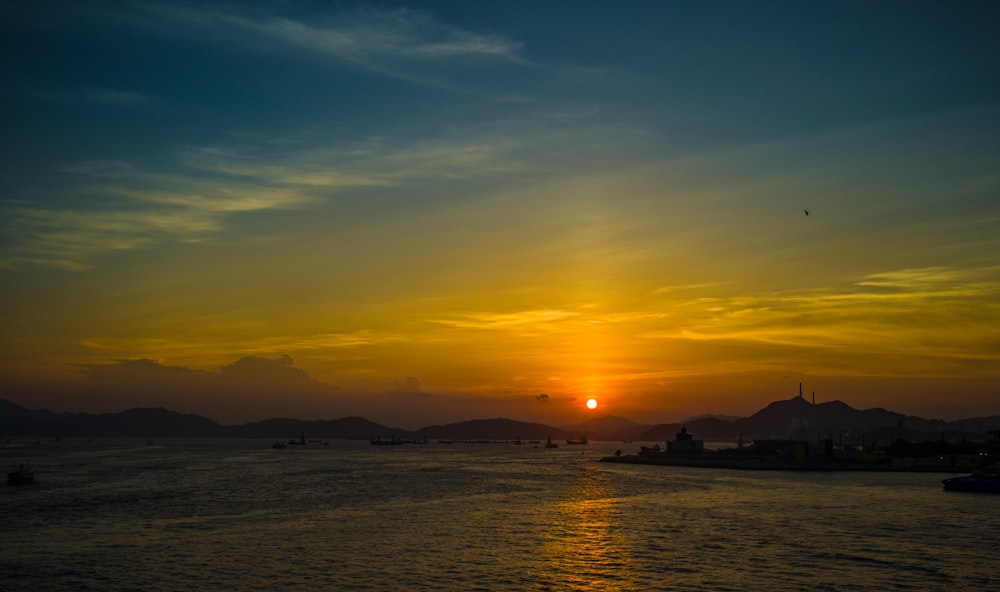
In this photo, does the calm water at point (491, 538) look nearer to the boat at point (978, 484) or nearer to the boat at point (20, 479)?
the boat at point (978, 484)

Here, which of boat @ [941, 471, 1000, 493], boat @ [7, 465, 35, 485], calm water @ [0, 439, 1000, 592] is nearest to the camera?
calm water @ [0, 439, 1000, 592]

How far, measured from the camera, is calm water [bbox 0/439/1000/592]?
136 feet

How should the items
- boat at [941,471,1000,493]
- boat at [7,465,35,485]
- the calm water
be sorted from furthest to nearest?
boat at [7,465,35,485] → boat at [941,471,1000,493] → the calm water

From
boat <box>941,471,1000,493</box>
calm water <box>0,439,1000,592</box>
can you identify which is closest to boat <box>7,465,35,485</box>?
calm water <box>0,439,1000,592</box>

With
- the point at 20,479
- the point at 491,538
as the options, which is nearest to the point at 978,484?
the point at 491,538

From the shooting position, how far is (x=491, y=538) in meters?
55.7

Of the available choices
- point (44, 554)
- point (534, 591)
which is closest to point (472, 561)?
point (534, 591)

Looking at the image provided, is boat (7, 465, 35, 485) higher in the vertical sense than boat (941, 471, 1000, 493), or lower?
lower

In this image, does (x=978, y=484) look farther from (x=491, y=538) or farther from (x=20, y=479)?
(x=20, y=479)

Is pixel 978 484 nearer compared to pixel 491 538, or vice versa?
pixel 491 538

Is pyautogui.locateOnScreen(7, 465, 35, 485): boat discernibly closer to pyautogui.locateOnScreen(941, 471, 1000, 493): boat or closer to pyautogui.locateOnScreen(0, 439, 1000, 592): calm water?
pyautogui.locateOnScreen(0, 439, 1000, 592): calm water

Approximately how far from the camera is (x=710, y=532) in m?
58.9

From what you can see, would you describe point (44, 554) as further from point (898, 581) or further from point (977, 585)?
point (977, 585)

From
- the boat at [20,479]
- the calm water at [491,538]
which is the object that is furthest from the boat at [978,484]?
the boat at [20,479]
